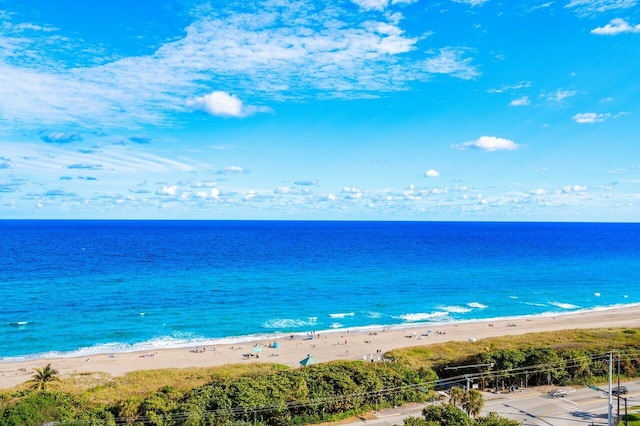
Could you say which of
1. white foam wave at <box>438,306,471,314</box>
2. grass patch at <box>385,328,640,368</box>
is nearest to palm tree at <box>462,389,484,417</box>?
grass patch at <box>385,328,640,368</box>

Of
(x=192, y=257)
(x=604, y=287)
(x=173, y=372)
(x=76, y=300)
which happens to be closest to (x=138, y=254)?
(x=192, y=257)

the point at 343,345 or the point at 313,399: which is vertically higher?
the point at 313,399

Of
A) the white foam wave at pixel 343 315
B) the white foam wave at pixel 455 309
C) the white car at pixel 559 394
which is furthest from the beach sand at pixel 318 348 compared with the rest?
the white car at pixel 559 394

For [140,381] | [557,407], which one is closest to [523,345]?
[557,407]

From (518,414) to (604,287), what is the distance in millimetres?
69404

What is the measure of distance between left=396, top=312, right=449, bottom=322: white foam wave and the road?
96.4 ft

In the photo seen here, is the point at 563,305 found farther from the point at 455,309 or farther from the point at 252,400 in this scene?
the point at 252,400

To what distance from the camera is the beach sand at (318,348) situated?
4141 centimetres

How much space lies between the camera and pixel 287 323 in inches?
2276

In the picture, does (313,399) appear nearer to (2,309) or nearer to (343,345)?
(343,345)

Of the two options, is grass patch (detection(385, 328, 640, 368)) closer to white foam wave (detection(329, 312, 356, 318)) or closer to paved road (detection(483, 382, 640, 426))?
paved road (detection(483, 382, 640, 426))

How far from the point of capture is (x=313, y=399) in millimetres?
26188

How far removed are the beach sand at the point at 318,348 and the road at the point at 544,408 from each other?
13.9 metres

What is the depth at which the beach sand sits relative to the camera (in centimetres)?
4141
